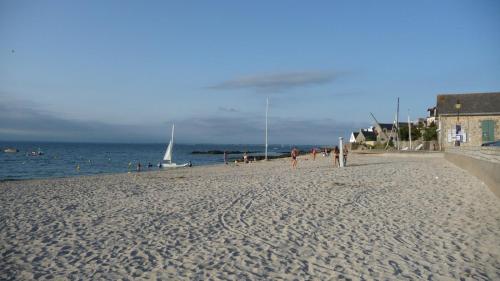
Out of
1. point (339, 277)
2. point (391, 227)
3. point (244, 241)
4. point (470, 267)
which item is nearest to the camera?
point (339, 277)

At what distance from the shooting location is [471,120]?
36250mm

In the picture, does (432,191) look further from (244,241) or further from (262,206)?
(244,241)

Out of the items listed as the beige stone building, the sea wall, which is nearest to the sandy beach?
the sea wall

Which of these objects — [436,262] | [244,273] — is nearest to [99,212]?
[244,273]

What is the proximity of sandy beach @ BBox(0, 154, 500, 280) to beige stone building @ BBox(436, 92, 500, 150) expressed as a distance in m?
25.9

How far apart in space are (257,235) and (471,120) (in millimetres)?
34790

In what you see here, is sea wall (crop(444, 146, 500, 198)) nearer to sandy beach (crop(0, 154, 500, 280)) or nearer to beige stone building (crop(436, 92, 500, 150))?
sandy beach (crop(0, 154, 500, 280))

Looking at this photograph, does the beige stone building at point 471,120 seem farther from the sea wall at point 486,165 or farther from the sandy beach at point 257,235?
the sandy beach at point 257,235

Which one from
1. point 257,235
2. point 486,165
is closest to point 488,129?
point 486,165

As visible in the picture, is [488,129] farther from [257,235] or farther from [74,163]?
[74,163]

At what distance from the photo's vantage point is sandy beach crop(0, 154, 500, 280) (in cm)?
564

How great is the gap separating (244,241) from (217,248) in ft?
2.00

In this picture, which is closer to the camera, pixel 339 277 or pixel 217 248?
pixel 339 277

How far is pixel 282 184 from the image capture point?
1555 centimetres
